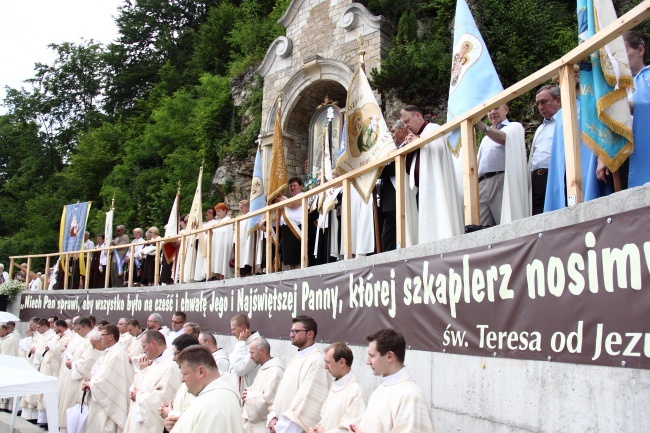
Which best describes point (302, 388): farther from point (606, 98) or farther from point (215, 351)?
point (606, 98)

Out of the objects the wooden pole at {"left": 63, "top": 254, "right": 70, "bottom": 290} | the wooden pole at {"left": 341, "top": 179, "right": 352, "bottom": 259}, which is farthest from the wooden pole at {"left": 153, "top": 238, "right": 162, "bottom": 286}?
the wooden pole at {"left": 341, "top": 179, "right": 352, "bottom": 259}

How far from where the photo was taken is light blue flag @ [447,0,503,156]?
5.30m

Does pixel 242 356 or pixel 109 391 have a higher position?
pixel 242 356

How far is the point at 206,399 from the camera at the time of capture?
14.2 feet

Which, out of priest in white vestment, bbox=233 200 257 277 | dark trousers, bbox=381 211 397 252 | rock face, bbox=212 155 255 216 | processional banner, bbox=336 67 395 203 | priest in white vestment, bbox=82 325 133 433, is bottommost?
priest in white vestment, bbox=82 325 133 433

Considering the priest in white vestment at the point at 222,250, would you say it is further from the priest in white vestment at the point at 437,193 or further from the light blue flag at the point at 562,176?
the light blue flag at the point at 562,176

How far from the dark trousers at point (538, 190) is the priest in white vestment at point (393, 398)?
6.17 ft

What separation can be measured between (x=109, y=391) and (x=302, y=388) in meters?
3.56

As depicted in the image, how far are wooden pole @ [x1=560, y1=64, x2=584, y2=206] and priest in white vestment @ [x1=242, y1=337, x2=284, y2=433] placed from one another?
367cm

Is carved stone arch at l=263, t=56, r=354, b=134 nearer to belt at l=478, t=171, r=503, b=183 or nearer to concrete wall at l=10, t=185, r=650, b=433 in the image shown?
belt at l=478, t=171, r=503, b=183

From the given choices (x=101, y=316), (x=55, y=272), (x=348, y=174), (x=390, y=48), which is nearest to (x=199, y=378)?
(x=348, y=174)

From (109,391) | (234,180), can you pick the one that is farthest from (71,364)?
(234,180)

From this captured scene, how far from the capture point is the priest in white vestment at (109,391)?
7.92 metres

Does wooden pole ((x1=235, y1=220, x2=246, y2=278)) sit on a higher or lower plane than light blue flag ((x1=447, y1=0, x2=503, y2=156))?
lower
